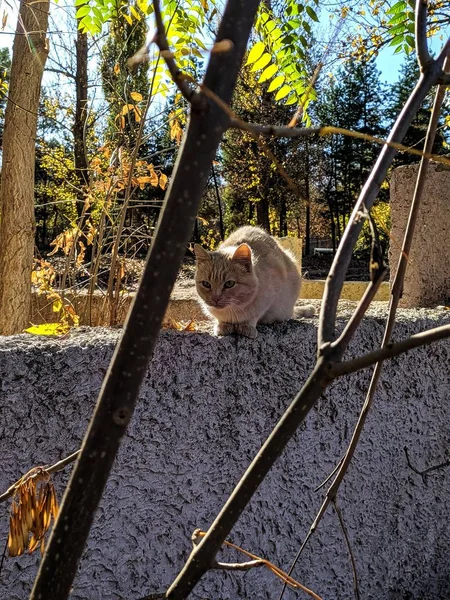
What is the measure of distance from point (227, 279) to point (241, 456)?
71 centimetres

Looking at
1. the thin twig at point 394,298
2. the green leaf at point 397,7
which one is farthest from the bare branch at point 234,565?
the green leaf at point 397,7

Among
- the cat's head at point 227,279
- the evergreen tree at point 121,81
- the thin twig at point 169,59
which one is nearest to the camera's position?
the thin twig at point 169,59

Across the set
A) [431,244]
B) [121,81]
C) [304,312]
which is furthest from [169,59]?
[121,81]

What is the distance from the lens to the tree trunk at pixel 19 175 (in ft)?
13.4

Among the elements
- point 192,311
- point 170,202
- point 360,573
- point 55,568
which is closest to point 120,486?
point 360,573

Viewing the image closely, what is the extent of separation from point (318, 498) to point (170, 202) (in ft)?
6.27

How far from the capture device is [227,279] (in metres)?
2.36

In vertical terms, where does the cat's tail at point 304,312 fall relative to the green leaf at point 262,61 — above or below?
below

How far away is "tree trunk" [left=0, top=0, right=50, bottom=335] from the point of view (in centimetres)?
408

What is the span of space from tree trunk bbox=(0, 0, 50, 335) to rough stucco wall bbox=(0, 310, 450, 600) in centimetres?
239

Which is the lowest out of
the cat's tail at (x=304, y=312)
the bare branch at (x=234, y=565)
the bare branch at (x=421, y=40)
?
the bare branch at (x=234, y=565)

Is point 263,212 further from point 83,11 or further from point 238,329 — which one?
point 238,329

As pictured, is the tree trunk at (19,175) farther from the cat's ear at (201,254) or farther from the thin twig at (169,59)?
the thin twig at (169,59)

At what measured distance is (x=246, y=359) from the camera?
6.61 ft
